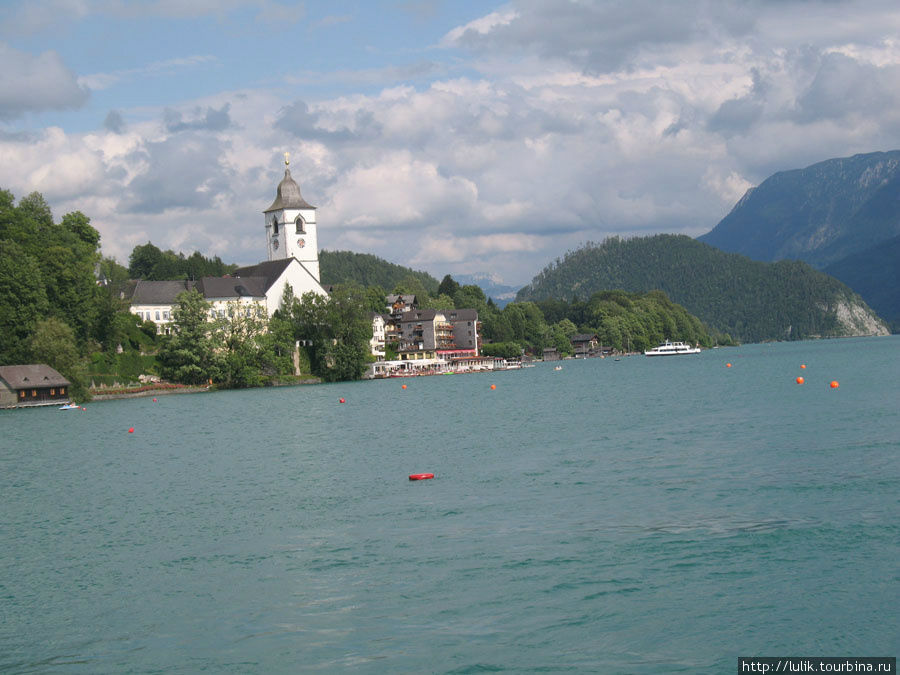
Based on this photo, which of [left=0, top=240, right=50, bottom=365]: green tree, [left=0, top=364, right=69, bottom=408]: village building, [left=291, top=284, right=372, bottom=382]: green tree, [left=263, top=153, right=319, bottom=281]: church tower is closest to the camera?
[left=0, top=364, right=69, bottom=408]: village building

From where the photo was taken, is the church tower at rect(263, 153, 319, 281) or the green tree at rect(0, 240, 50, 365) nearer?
the green tree at rect(0, 240, 50, 365)

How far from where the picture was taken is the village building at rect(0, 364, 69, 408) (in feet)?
285

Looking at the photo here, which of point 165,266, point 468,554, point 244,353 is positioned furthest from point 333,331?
point 468,554

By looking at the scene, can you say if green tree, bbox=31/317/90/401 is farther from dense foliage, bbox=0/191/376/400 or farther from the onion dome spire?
the onion dome spire

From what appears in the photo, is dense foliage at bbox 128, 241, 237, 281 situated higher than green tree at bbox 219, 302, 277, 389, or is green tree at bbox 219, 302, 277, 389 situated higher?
dense foliage at bbox 128, 241, 237, 281

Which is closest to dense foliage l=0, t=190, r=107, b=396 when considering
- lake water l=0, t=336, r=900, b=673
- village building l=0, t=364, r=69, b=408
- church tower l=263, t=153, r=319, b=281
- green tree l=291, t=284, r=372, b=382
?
village building l=0, t=364, r=69, b=408

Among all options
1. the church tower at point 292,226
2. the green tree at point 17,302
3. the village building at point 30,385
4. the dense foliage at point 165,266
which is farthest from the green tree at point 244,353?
the dense foliage at point 165,266

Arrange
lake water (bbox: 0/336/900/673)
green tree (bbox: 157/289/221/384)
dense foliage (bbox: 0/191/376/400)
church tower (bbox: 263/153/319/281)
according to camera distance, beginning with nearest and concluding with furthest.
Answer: lake water (bbox: 0/336/900/673) → dense foliage (bbox: 0/191/376/400) → green tree (bbox: 157/289/221/384) → church tower (bbox: 263/153/319/281)

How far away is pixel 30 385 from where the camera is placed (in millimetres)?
87188

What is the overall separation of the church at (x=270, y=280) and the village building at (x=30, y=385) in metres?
23.5

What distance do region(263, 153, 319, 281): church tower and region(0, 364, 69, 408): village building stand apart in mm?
63470

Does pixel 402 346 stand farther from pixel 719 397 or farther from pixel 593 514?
pixel 593 514

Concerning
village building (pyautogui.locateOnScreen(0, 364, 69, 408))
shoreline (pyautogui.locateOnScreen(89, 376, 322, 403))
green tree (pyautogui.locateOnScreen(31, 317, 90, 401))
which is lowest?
shoreline (pyautogui.locateOnScreen(89, 376, 322, 403))

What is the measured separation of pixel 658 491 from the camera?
82.2 ft
